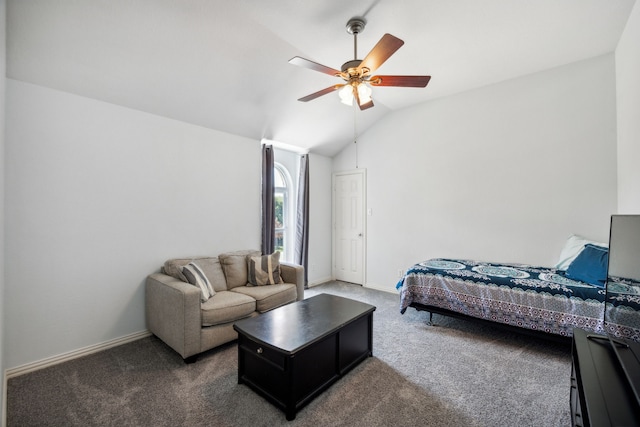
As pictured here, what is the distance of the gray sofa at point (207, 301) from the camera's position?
2.41 m

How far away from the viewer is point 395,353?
261 centimetres

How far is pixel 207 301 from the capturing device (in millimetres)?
2670

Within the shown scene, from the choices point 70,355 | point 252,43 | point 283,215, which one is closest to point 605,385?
point 252,43

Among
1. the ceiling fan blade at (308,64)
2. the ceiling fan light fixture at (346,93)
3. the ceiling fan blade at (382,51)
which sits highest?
the ceiling fan blade at (382,51)

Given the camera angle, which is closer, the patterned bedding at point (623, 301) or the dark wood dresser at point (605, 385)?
the dark wood dresser at point (605, 385)

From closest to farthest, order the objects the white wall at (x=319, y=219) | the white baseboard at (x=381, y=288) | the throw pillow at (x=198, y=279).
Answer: the throw pillow at (x=198, y=279) < the white baseboard at (x=381, y=288) < the white wall at (x=319, y=219)

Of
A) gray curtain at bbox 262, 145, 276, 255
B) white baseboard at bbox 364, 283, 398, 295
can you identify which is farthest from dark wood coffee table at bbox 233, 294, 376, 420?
white baseboard at bbox 364, 283, 398, 295

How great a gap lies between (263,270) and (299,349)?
173cm

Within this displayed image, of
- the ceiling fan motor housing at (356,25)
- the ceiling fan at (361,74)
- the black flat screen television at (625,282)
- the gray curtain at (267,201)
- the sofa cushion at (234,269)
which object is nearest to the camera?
the black flat screen television at (625,282)

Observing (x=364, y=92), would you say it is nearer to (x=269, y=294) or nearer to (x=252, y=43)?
(x=252, y=43)

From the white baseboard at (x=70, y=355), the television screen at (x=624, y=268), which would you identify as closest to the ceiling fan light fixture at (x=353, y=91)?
the television screen at (x=624, y=268)

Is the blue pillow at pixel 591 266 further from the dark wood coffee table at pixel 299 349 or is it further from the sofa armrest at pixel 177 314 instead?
the sofa armrest at pixel 177 314

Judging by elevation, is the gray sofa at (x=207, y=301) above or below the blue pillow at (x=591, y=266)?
below

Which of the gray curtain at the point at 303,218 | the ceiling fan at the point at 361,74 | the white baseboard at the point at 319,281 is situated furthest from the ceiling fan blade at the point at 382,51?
the white baseboard at the point at 319,281
